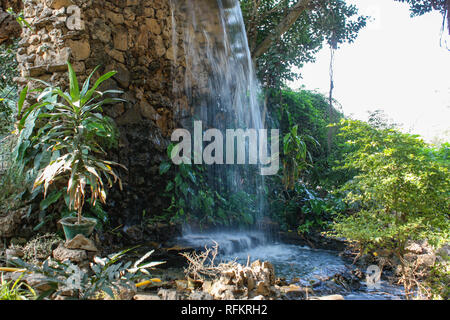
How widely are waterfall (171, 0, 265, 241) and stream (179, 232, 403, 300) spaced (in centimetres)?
75

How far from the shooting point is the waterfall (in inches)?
194

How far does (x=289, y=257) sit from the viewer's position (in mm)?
3689

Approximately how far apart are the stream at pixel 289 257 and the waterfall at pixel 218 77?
75 cm

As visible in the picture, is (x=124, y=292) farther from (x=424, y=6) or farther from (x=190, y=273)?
(x=424, y=6)

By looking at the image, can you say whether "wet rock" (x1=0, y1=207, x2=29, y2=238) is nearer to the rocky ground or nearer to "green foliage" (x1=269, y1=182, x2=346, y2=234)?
the rocky ground

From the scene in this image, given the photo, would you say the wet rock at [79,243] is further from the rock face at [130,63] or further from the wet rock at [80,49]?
the wet rock at [80,49]

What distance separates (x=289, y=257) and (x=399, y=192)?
1.54 meters

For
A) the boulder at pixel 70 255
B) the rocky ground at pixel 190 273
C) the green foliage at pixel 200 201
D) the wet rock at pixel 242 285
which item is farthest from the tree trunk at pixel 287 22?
the boulder at pixel 70 255

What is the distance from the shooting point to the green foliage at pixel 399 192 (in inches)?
98.8

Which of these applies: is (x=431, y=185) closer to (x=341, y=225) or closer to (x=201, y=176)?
(x=341, y=225)

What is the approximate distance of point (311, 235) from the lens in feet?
14.9

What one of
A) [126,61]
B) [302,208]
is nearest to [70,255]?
[126,61]

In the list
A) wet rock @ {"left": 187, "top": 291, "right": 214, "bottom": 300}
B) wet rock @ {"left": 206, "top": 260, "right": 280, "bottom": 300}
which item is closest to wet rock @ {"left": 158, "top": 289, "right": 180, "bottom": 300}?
wet rock @ {"left": 187, "top": 291, "right": 214, "bottom": 300}
